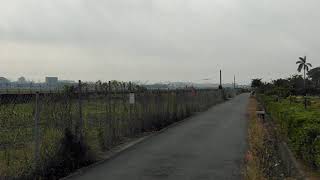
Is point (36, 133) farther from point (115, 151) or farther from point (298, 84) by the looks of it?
point (298, 84)

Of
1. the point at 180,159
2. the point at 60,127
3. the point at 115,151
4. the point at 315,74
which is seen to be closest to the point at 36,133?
the point at 60,127

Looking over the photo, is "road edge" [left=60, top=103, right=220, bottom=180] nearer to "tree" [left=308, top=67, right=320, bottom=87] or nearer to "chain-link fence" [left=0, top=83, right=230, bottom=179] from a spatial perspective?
"chain-link fence" [left=0, top=83, right=230, bottom=179]

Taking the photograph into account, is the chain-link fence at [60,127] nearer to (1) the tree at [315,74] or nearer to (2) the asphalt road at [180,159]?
(2) the asphalt road at [180,159]

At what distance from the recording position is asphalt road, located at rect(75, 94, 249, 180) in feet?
37.8

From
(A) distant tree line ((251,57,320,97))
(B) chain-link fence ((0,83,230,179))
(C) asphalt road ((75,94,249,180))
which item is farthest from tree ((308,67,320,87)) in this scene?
(B) chain-link fence ((0,83,230,179))

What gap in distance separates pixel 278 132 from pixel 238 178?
8581 millimetres

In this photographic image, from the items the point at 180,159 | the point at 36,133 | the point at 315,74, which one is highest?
the point at 315,74

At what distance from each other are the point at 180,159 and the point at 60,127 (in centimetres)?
376

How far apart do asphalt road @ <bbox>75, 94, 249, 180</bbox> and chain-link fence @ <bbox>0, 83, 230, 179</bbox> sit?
0.76m

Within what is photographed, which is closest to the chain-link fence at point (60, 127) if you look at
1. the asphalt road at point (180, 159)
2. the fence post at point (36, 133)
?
the fence post at point (36, 133)

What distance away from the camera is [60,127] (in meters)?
12.0

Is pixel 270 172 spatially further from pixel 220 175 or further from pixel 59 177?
pixel 59 177

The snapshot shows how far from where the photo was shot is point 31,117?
11398 mm

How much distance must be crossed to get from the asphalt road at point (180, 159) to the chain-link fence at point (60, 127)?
76cm
